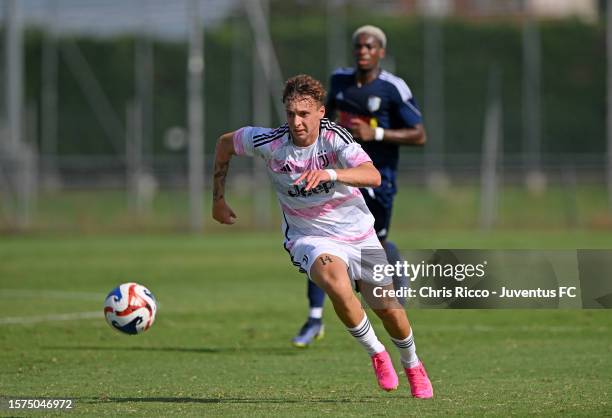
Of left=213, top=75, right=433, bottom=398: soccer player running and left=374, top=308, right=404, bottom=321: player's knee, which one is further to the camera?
left=374, top=308, right=404, bottom=321: player's knee

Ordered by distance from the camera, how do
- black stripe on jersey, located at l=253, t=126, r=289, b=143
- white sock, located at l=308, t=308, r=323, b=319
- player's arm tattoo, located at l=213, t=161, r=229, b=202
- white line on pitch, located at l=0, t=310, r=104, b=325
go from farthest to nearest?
1. white line on pitch, located at l=0, t=310, r=104, b=325
2. white sock, located at l=308, t=308, r=323, b=319
3. player's arm tattoo, located at l=213, t=161, r=229, b=202
4. black stripe on jersey, located at l=253, t=126, r=289, b=143

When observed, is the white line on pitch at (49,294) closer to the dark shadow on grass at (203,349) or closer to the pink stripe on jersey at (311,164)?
the dark shadow on grass at (203,349)

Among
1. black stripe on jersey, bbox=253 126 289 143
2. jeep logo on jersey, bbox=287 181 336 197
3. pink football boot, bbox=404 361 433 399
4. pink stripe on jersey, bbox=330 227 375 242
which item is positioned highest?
black stripe on jersey, bbox=253 126 289 143

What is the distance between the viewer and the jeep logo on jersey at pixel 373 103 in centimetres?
1080

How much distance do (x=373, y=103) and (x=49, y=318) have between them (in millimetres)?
4596

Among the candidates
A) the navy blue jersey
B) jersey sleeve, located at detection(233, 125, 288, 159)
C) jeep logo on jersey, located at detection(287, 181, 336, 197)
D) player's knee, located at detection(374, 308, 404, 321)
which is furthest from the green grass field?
the navy blue jersey

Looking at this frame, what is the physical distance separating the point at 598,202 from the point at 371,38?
1003 inches

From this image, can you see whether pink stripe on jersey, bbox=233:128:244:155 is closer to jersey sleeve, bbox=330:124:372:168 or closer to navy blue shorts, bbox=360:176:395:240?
jersey sleeve, bbox=330:124:372:168

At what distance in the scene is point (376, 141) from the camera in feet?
34.7

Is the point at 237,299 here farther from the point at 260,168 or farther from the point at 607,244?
the point at 260,168

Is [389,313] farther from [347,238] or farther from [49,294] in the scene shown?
[49,294]

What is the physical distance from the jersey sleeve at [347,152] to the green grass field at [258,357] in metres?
1.50

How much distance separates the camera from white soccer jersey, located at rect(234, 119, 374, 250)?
24.3ft

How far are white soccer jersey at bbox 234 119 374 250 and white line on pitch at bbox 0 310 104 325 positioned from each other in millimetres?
5751
